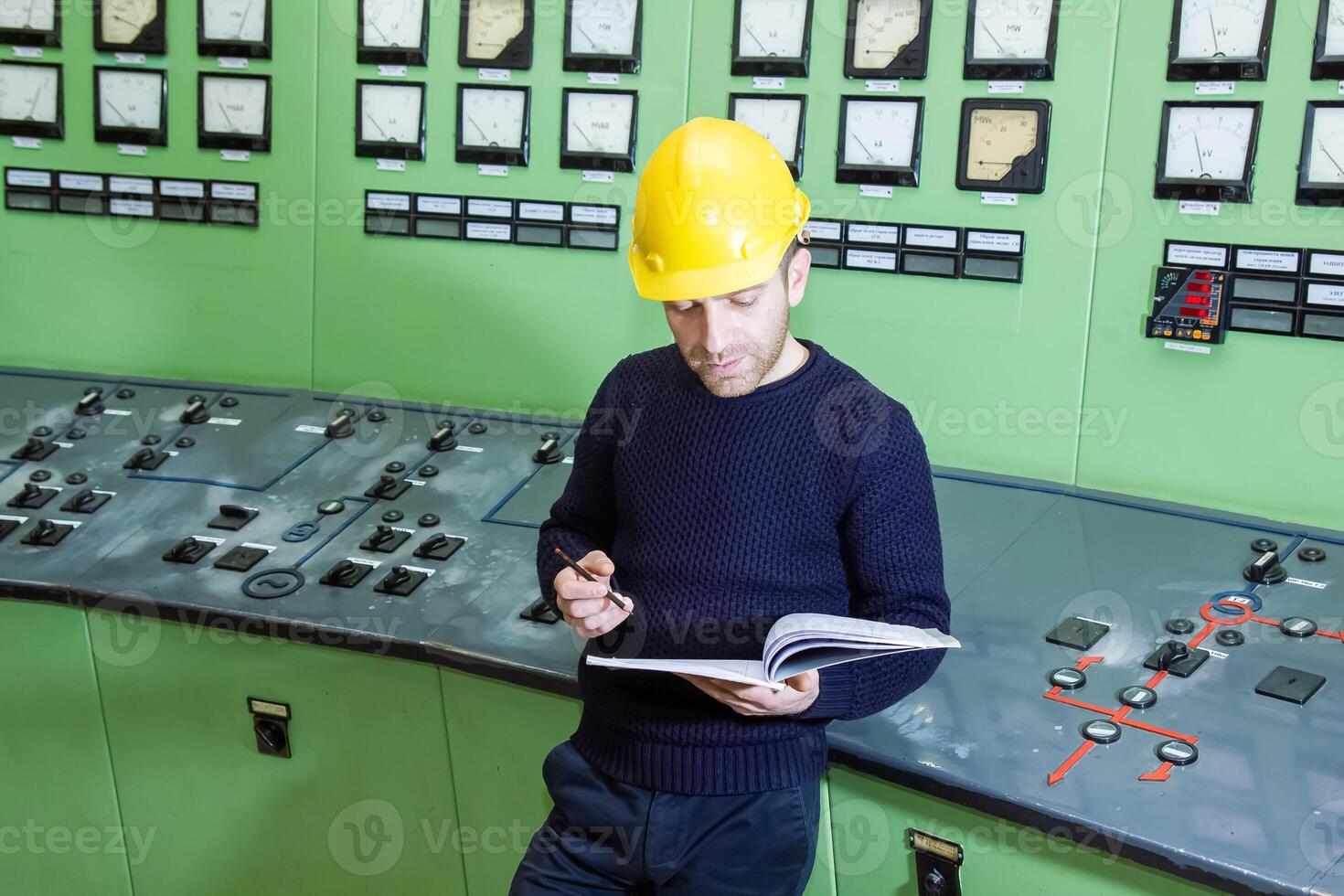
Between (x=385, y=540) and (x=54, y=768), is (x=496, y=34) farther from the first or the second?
(x=54, y=768)

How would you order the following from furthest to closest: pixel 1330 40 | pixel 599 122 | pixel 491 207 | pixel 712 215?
1. pixel 491 207
2. pixel 599 122
3. pixel 1330 40
4. pixel 712 215

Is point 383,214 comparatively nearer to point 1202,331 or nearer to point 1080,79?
point 1080,79

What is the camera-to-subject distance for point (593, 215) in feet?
8.12

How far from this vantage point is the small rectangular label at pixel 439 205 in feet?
8.46

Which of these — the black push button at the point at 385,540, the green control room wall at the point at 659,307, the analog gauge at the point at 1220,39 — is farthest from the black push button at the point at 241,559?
the analog gauge at the point at 1220,39

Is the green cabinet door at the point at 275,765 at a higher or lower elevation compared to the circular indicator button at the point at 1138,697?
lower

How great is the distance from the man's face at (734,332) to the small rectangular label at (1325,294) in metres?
0.89

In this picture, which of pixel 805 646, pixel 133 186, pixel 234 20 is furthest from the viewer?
pixel 133 186

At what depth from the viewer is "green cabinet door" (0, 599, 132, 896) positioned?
7.61 ft

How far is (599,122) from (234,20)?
0.81m

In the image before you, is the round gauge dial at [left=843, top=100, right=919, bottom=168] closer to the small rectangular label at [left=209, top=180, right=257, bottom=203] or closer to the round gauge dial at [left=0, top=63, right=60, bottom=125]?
the small rectangular label at [left=209, top=180, right=257, bottom=203]

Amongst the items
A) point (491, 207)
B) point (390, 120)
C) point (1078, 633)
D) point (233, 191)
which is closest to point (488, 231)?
point (491, 207)

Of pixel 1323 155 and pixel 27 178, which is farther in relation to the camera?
pixel 27 178

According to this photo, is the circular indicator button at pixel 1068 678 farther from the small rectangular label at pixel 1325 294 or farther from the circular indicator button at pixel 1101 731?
the small rectangular label at pixel 1325 294
